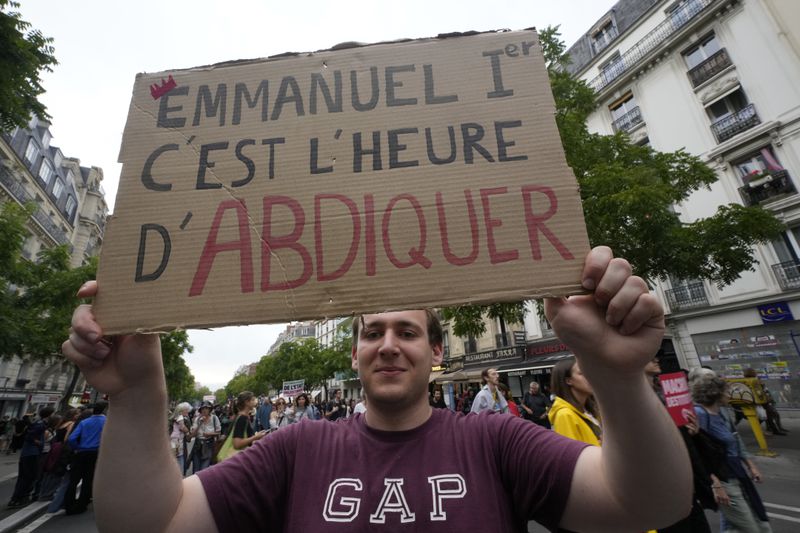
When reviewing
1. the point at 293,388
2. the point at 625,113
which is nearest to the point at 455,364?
the point at 293,388

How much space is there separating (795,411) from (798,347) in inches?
82.9

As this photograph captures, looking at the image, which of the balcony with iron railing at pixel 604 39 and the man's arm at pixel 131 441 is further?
the balcony with iron railing at pixel 604 39

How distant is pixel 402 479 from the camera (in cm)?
129

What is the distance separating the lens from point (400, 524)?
1.18 metres

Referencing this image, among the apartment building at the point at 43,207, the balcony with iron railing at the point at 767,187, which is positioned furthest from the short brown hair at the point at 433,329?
the apartment building at the point at 43,207

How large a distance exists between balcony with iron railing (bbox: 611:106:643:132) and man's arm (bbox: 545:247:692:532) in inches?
845

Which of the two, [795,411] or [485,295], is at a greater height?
[485,295]

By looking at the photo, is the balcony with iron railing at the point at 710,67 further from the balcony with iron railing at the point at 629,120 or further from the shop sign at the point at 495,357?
the shop sign at the point at 495,357

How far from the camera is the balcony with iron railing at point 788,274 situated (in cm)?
1366

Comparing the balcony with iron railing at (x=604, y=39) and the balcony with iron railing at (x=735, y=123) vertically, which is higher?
the balcony with iron railing at (x=604, y=39)

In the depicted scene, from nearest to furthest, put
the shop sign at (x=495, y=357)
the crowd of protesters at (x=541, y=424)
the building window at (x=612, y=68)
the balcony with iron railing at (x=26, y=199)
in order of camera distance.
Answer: the crowd of protesters at (x=541, y=424) → the building window at (x=612, y=68) → the balcony with iron railing at (x=26, y=199) → the shop sign at (x=495, y=357)

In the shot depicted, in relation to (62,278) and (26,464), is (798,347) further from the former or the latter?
(62,278)

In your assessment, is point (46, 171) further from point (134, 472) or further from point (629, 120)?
point (629, 120)

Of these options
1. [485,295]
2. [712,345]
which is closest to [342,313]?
[485,295]
